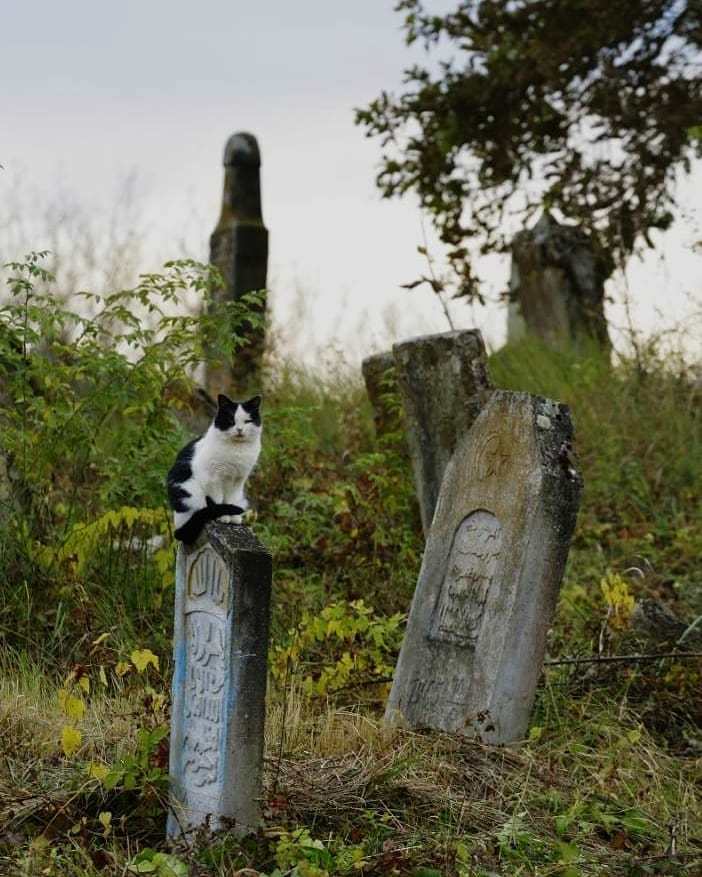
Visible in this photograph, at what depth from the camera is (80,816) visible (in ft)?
16.6

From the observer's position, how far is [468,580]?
658 cm

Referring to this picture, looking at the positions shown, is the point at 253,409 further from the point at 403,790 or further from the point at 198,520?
the point at 403,790

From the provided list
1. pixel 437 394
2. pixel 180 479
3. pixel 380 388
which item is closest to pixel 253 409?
pixel 180 479

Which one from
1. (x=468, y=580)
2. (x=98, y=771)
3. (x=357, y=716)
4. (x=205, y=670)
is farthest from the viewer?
(x=468, y=580)

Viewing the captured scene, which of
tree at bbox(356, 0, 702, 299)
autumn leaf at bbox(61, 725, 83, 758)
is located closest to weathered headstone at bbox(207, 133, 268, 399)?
tree at bbox(356, 0, 702, 299)

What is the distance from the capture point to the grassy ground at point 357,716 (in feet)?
16.4

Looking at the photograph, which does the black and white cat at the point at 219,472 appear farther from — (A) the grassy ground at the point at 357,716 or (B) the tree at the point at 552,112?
(B) the tree at the point at 552,112

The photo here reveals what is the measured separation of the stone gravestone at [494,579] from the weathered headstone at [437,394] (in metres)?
1.48

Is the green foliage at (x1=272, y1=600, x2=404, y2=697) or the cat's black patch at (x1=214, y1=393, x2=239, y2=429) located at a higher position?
the cat's black patch at (x1=214, y1=393, x2=239, y2=429)

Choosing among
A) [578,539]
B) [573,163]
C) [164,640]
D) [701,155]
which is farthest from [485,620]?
[573,163]

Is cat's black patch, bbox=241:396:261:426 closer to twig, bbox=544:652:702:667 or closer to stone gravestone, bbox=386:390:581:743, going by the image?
stone gravestone, bbox=386:390:581:743

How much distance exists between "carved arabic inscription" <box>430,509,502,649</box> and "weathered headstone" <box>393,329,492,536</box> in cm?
158

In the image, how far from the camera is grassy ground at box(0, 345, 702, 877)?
197 inches

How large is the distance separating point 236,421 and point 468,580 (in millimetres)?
1903
